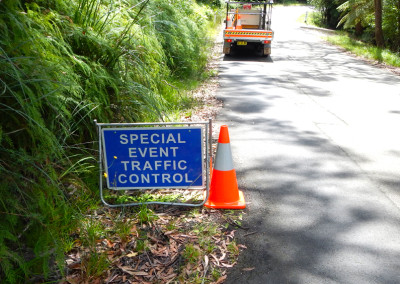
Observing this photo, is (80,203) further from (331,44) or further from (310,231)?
(331,44)

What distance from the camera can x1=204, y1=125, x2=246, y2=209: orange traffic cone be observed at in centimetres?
435

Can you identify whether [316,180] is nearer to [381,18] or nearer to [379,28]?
[381,18]

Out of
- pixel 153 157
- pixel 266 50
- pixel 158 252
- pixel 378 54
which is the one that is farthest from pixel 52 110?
pixel 378 54

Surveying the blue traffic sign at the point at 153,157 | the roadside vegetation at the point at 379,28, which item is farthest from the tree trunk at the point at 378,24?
the blue traffic sign at the point at 153,157

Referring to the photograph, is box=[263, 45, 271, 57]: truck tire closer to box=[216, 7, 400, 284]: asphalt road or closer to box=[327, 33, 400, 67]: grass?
box=[327, 33, 400, 67]: grass

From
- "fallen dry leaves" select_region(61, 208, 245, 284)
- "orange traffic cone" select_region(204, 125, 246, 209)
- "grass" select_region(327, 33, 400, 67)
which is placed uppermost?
"grass" select_region(327, 33, 400, 67)

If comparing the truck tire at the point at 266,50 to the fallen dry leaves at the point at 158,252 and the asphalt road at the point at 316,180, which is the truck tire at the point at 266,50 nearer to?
the asphalt road at the point at 316,180

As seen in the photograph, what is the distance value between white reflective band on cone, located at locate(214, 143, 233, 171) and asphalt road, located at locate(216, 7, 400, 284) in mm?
495

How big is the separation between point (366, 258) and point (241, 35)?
14.5m

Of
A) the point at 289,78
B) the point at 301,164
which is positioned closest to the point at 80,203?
the point at 301,164

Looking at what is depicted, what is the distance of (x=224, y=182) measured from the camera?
4.36m

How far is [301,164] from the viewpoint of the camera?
562 cm

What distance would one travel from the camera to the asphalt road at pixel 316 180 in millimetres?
3424

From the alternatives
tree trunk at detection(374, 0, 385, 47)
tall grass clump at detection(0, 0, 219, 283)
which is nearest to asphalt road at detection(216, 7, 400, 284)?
tall grass clump at detection(0, 0, 219, 283)
